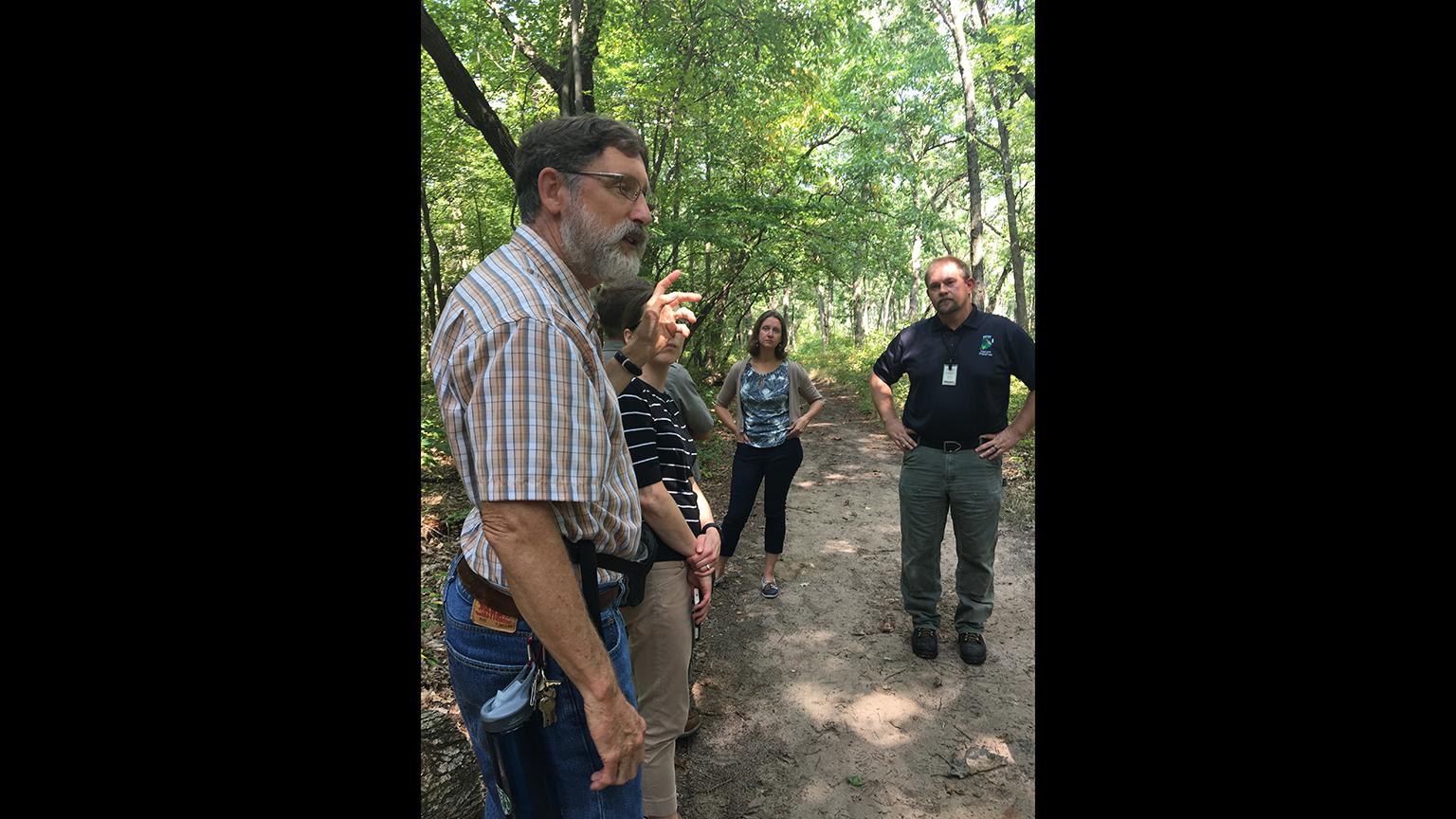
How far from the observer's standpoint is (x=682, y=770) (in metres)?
3.08

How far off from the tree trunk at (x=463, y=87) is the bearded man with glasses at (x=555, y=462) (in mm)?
3724

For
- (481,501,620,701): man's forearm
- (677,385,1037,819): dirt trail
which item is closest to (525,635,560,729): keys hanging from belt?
(481,501,620,701): man's forearm

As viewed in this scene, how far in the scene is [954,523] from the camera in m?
4.00

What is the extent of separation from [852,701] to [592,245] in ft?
10.2

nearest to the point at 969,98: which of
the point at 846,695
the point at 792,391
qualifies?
the point at 792,391

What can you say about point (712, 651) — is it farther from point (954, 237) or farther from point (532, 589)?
point (954, 237)

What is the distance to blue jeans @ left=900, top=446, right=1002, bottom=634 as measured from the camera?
12.9 feet

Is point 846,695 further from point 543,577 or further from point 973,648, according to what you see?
point 543,577

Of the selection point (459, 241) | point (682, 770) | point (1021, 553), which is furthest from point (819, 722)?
point (459, 241)

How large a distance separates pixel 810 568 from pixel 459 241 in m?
11.1

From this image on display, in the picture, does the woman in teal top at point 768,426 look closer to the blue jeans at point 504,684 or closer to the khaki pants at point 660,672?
the khaki pants at point 660,672

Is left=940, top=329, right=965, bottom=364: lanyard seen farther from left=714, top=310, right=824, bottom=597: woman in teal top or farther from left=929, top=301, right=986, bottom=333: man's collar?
left=714, top=310, right=824, bottom=597: woman in teal top

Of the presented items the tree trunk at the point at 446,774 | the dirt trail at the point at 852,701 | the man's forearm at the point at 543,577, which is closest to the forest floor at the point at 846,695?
the dirt trail at the point at 852,701

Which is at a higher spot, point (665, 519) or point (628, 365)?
point (628, 365)
